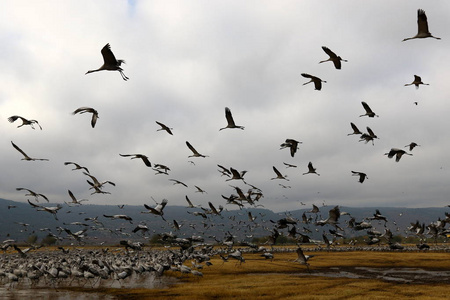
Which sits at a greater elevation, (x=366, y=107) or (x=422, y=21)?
(x=422, y=21)

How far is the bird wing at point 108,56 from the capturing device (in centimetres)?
1289

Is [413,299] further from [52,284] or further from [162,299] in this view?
[52,284]

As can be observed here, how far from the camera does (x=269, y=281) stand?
105ft

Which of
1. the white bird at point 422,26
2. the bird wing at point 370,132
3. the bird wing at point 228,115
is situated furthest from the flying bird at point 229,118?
the white bird at point 422,26

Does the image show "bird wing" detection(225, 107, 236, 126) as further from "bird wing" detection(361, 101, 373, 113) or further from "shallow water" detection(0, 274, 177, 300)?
"shallow water" detection(0, 274, 177, 300)

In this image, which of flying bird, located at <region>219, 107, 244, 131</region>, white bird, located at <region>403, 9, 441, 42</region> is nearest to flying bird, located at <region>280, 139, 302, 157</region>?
flying bird, located at <region>219, 107, 244, 131</region>

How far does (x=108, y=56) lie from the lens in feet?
43.2

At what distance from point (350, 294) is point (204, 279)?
1476 centimetres

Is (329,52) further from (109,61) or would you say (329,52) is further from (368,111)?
(109,61)

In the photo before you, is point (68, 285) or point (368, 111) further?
point (68, 285)

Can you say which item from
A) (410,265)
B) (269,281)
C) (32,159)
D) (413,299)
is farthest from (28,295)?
(410,265)

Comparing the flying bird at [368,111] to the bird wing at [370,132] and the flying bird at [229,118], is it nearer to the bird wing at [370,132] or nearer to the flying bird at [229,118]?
the bird wing at [370,132]

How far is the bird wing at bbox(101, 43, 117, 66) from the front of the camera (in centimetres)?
1289

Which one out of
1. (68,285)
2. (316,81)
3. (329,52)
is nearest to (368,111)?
(316,81)
